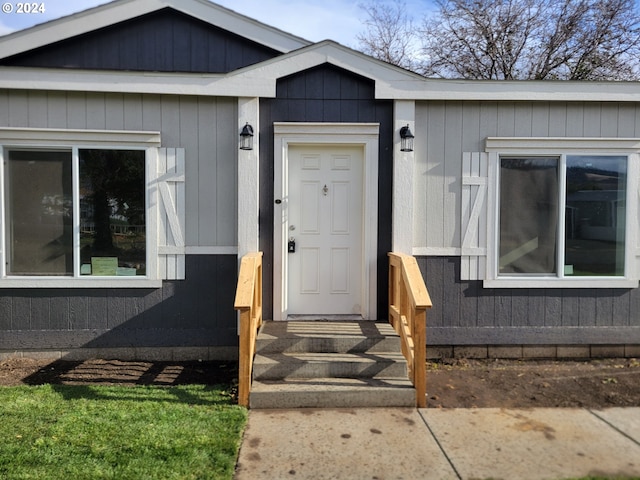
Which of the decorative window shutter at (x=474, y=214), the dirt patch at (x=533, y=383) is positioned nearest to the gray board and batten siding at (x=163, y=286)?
the dirt patch at (x=533, y=383)

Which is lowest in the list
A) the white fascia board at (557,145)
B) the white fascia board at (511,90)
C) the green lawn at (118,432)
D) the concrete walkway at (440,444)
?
the concrete walkway at (440,444)

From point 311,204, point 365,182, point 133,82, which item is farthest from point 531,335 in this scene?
point 133,82

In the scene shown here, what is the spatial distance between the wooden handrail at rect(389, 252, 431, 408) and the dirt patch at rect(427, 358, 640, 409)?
0.30 metres

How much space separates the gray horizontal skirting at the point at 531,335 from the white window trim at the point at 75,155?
3297mm

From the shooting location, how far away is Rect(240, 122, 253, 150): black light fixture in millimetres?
5230

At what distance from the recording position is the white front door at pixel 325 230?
5.55 m

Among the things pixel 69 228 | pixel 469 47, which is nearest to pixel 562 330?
pixel 69 228

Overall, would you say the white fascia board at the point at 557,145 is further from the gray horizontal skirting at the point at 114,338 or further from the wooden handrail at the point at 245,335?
the gray horizontal skirting at the point at 114,338

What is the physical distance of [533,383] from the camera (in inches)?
191

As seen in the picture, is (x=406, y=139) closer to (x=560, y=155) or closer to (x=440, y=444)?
(x=560, y=155)

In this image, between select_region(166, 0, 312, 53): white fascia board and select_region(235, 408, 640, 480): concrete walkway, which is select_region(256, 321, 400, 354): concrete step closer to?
select_region(235, 408, 640, 480): concrete walkway

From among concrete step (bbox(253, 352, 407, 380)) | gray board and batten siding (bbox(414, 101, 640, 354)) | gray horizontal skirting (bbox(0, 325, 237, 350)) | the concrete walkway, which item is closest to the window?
gray horizontal skirting (bbox(0, 325, 237, 350))

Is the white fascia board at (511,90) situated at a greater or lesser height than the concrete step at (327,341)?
greater

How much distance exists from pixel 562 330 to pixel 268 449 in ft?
12.7
